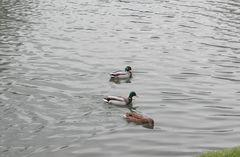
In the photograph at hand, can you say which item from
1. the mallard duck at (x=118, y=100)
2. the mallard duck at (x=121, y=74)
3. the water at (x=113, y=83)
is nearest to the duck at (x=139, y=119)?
the water at (x=113, y=83)

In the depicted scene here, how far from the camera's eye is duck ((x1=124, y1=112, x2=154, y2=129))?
27094 mm

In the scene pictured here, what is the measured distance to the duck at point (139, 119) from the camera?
27.1 m

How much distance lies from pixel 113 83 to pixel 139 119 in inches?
301

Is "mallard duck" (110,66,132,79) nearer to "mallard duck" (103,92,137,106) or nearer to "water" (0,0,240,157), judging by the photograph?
"water" (0,0,240,157)

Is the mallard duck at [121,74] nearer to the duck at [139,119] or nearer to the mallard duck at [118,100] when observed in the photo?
the mallard duck at [118,100]

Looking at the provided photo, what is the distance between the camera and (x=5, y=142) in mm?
23875

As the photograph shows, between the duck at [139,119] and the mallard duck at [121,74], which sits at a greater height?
the mallard duck at [121,74]

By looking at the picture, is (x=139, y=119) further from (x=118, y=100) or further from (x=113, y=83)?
(x=113, y=83)

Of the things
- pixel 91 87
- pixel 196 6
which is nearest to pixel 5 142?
pixel 91 87

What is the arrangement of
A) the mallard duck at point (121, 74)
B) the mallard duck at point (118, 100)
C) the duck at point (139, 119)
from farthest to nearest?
the mallard duck at point (121, 74) → the mallard duck at point (118, 100) → the duck at point (139, 119)

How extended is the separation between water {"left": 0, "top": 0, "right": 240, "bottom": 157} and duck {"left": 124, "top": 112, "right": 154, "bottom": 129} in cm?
37

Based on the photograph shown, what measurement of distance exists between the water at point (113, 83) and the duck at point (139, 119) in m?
0.37

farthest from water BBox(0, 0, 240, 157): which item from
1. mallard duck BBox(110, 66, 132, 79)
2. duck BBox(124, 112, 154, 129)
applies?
mallard duck BBox(110, 66, 132, 79)

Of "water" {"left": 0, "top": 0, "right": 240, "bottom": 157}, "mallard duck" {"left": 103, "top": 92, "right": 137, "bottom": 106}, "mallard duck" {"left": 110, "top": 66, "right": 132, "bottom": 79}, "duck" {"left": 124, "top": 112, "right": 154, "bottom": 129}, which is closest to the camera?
"water" {"left": 0, "top": 0, "right": 240, "bottom": 157}
